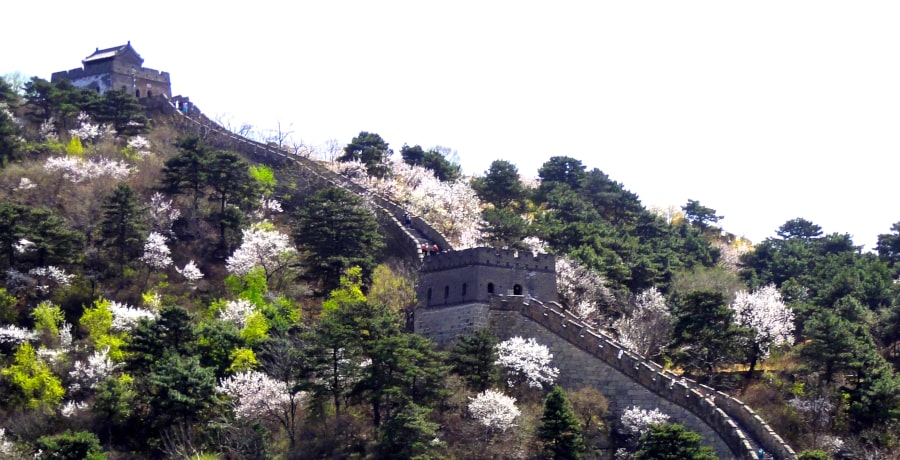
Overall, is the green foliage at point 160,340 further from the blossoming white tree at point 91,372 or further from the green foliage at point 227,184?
the green foliage at point 227,184

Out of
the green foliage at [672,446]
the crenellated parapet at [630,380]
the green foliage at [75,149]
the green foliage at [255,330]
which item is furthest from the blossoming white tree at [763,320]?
the green foliage at [75,149]

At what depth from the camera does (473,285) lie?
53.8 meters

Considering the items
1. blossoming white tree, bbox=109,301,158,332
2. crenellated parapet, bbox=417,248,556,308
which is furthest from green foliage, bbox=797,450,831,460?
blossoming white tree, bbox=109,301,158,332

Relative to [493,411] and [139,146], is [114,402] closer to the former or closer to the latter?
[493,411]

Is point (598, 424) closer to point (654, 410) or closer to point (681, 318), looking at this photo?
point (654, 410)

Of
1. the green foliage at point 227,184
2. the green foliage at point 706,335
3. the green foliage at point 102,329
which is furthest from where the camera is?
the green foliage at point 227,184

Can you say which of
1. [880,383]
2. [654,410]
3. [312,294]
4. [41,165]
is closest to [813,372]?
[880,383]

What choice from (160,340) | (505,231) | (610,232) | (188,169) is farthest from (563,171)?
(160,340)

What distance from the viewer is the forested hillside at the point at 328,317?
47281mm

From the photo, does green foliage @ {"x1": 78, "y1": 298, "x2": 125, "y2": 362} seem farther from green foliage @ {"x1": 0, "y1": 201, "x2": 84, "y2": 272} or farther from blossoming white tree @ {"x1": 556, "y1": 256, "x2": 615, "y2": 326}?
blossoming white tree @ {"x1": 556, "y1": 256, "x2": 615, "y2": 326}

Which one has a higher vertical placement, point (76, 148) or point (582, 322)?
point (76, 148)

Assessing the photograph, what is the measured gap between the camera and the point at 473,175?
90062 millimetres

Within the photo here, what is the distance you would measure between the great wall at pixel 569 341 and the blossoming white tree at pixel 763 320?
572cm

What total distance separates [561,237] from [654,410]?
19865 mm
